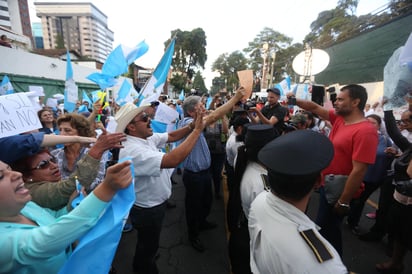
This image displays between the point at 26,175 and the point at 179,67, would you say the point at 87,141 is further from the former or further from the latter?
the point at 179,67

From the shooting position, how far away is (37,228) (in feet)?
2.82

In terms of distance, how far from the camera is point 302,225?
3.23ft

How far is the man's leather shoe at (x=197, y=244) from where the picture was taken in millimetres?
2969

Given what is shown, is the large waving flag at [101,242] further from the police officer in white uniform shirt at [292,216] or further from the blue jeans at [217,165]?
the blue jeans at [217,165]

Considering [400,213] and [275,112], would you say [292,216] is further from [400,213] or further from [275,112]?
[275,112]

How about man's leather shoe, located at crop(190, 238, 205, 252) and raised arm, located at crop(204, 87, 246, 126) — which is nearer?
raised arm, located at crop(204, 87, 246, 126)

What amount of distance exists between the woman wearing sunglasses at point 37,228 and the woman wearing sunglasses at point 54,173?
385 millimetres

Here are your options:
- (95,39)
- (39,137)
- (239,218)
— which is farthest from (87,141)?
(95,39)

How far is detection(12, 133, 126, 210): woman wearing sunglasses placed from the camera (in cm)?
129

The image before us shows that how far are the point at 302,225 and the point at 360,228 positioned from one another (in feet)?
10.8

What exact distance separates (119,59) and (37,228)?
102 inches

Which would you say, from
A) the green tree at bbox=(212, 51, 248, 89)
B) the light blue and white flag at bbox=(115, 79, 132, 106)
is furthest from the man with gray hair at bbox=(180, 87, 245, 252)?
the green tree at bbox=(212, 51, 248, 89)

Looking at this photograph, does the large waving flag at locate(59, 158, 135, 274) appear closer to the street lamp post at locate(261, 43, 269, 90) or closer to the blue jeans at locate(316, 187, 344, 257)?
the blue jeans at locate(316, 187, 344, 257)

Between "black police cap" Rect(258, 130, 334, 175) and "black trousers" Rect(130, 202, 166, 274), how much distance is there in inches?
57.8
